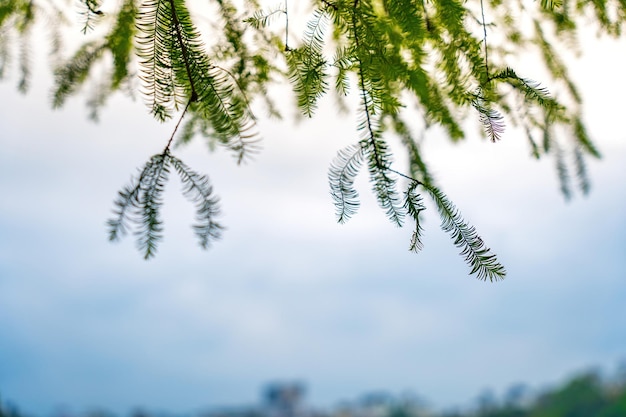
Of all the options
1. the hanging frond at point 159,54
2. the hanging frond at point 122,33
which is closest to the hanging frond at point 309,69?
the hanging frond at point 159,54

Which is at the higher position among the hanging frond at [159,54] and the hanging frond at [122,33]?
the hanging frond at [122,33]

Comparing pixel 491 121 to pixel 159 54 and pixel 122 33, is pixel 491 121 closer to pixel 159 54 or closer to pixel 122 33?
pixel 159 54

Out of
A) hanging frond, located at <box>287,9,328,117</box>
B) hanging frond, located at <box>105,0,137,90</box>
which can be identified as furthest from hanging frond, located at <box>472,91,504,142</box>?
hanging frond, located at <box>105,0,137,90</box>

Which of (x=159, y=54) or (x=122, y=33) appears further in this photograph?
(x=122, y=33)

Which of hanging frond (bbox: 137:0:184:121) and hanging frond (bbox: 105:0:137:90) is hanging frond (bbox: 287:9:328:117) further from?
hanging frond (bbox: 105:0:137:90)

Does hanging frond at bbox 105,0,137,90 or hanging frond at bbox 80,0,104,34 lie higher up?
hanging frond at bbox 105,0,137,90

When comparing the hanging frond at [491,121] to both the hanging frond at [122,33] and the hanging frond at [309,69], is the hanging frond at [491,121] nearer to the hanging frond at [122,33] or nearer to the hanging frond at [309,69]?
the hanging frond at [309,69]

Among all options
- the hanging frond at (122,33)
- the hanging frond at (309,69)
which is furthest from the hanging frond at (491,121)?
the hanging frond at (122,33)

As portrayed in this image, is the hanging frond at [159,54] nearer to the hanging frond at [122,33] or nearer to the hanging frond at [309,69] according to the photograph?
the hanging frond at [309,69]

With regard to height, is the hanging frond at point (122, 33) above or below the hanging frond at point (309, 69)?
above

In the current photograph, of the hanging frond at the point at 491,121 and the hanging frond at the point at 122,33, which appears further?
the hanging frond at the point at 122,33

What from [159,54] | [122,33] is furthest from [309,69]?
[122,33]

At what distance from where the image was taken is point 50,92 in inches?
42.1

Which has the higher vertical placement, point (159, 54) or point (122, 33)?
point (122, 33)
